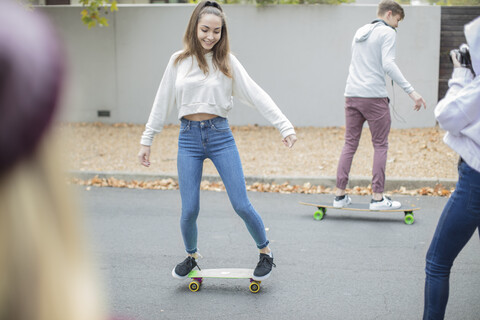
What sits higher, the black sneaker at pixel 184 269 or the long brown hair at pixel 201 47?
the long brown hair at pixel 201 47

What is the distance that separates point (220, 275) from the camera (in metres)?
4.64

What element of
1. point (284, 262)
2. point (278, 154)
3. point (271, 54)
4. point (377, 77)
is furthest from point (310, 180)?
point (271, 54)

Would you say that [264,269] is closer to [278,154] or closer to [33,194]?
[33,194]

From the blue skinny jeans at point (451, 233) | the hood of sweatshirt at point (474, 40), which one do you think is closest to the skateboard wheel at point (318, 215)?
the blue skinny jeans at point (451, 233)

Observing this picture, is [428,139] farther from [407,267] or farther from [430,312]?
[430,312]

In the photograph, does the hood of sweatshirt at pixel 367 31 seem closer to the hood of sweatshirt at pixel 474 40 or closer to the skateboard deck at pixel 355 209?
the skateboard deck at pixel 355 209

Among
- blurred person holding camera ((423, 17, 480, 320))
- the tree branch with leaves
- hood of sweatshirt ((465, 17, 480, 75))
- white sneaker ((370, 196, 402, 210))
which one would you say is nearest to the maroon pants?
white sneaker ((370, 196, 402, 210))

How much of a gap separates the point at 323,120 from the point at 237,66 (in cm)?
817

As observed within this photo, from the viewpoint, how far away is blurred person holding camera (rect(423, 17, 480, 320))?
3.01 metres

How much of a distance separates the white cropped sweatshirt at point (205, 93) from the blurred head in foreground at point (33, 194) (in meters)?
3.30

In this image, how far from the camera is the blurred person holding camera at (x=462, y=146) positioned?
119 inches

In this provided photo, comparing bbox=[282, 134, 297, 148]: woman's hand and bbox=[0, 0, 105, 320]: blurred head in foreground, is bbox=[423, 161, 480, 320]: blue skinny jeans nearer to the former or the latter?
bbox=[282, 134, 297, 148]: woman's hand

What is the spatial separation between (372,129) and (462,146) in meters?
3.40

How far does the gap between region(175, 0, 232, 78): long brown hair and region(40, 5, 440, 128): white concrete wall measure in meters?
8.10
